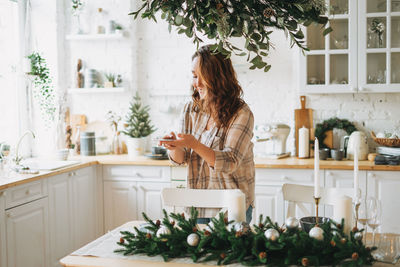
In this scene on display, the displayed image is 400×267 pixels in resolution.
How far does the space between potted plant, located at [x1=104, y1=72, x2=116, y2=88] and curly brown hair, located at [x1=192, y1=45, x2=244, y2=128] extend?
2.37m

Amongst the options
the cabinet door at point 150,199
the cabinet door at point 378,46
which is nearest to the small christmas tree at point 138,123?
the cabinet door at point 150,199

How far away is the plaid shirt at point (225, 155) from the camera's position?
6.30ft

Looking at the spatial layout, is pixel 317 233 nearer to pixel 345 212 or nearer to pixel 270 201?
pixel 345 212

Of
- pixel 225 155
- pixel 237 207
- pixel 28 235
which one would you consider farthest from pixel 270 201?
pixel 237 207

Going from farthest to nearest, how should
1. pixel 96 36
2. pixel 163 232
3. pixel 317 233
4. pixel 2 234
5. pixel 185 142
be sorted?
1. pixel 96 36
2. pixel 2 234
3. pixel 185 142
4. pixel 163 232
5. pixel 317 233

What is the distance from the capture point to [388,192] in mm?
3299

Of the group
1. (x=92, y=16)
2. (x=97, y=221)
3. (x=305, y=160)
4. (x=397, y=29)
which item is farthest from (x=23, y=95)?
(x=397, y=29)

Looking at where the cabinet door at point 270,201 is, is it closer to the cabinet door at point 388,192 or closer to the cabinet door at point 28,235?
the cabinet door at point 388,192

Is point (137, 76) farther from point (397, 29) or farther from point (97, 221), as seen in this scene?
point (397, 29)

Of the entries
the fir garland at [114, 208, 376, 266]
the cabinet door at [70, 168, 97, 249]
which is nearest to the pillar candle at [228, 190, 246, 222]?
the fir garland at [114, 208, 376, 266]

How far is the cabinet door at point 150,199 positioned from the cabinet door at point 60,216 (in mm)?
599

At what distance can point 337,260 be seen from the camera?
1384 millimetres

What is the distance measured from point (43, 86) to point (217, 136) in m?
2.55

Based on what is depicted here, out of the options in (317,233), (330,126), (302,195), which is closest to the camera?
(317,233)
